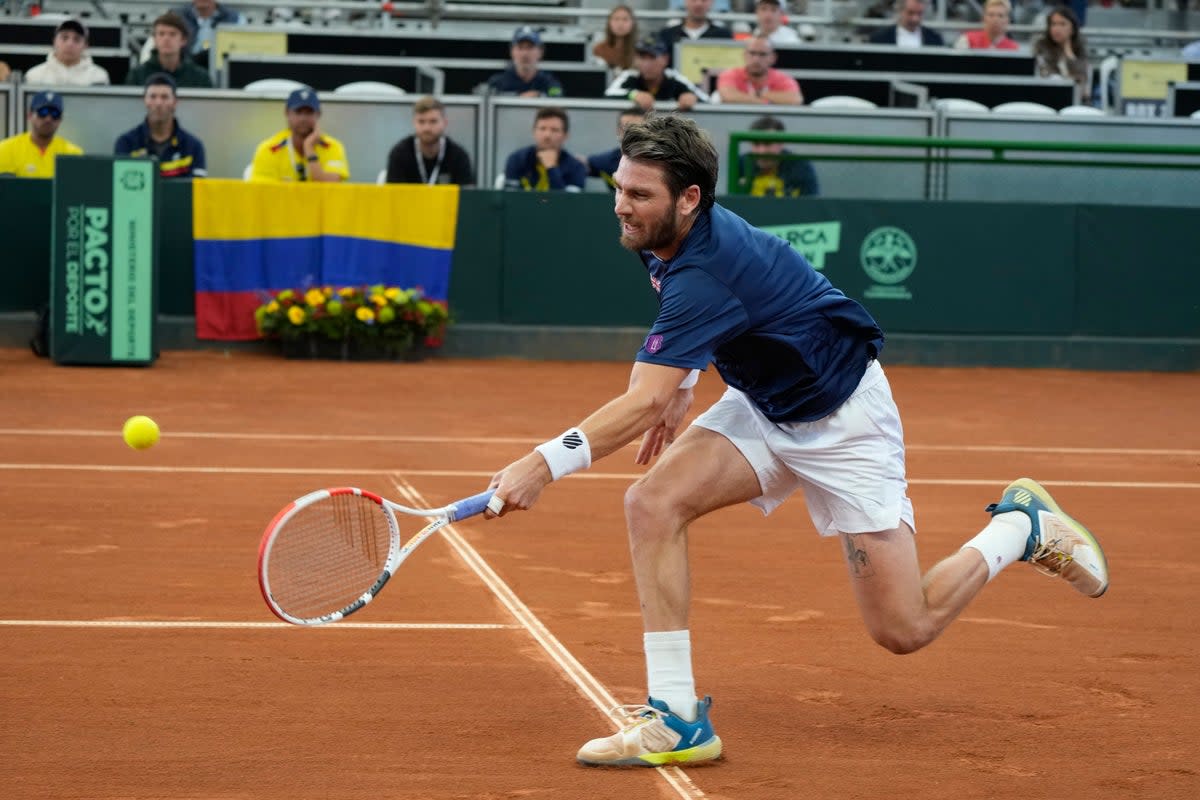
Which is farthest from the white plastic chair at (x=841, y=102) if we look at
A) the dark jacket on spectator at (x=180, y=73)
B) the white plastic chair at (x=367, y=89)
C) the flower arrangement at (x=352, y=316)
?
the dark jacket on spectator at (x=180, y=73)

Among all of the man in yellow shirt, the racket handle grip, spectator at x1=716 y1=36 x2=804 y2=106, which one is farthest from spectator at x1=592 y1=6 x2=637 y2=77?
the racket handle grip

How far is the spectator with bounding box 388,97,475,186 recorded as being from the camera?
14.6 meters

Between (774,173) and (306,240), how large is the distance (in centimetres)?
413

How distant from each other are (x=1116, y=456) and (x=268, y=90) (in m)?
8.05

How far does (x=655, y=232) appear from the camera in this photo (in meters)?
4.39

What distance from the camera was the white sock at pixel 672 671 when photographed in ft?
14.9

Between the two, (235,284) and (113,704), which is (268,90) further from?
(113,704)

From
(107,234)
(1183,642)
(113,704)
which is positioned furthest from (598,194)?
(113,704)

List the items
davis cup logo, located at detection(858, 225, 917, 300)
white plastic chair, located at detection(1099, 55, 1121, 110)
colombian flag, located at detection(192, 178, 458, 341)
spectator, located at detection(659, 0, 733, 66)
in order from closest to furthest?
colombian flag, located at detection(192, 178, 458, 341)
davis cup logo, located at detection(858, 225, 917, 300)
spectator, located at detection(659, 0, 733, 66)
white plastic chair, located at detection(1099, 55, 1121, 110)

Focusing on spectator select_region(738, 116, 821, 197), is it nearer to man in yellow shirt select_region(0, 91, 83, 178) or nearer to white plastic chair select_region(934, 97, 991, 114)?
white plastic chair select_region(934, 97, 991, 114)

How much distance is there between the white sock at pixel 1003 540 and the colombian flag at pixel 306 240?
32.8 ft

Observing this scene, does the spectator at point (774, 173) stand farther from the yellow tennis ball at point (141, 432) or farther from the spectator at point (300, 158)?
the yellow tennis ball at point (141, 432)

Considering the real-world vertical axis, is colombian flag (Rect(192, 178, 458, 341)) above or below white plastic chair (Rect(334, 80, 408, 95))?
below

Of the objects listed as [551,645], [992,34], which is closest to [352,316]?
[992,34]
